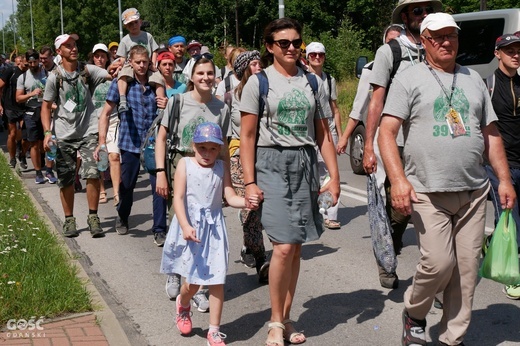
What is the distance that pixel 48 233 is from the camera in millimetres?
8461

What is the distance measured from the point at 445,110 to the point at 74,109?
205 inches

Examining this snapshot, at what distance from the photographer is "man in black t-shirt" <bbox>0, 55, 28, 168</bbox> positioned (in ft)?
47.9

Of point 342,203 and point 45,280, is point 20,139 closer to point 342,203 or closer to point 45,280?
Answer: point 342,203

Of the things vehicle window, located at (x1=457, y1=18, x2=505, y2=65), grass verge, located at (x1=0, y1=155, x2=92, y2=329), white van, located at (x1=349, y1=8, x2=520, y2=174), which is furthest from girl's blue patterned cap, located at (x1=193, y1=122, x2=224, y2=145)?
vehicle window, located at (x1=457, y1=18, x2=505, y2=65)

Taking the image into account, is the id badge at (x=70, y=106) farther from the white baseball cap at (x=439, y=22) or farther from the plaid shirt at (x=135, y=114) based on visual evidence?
the white baseball cap at (x=439, y=22)

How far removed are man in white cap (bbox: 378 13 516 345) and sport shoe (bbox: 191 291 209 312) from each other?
5.83 ft

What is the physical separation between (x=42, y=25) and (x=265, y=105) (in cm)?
7736

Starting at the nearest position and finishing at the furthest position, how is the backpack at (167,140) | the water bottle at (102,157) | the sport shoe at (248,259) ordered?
the backpack at (167,140)
the sport shoe at (248,259)
the water bottle at (102,157)

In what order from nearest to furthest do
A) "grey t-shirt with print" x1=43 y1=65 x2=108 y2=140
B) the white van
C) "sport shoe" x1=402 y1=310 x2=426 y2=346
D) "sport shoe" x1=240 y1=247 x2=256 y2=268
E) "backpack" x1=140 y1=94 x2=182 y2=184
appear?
"sport shoe" x1=402 y1=310 x2=426 y2=346, "backpack" x1=140 y1=94 x2=182 y2=184, "sport shoe" x1=240 y1=247 x2=256 y2=268, "grey t-shirt with print" x1=43 y1=65 x2=108 y2=140, the white van

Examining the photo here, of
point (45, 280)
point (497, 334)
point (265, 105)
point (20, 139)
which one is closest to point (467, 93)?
point (265, 105)

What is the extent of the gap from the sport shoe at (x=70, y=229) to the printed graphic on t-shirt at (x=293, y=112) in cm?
441

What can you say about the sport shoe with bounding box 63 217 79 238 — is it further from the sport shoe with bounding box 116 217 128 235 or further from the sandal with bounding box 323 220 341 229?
the sandal with bounding box 323 220 341 229

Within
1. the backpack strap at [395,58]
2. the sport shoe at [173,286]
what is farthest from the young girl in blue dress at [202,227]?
the backpack strap at [395,58]

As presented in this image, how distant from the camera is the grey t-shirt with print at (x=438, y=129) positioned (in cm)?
470
